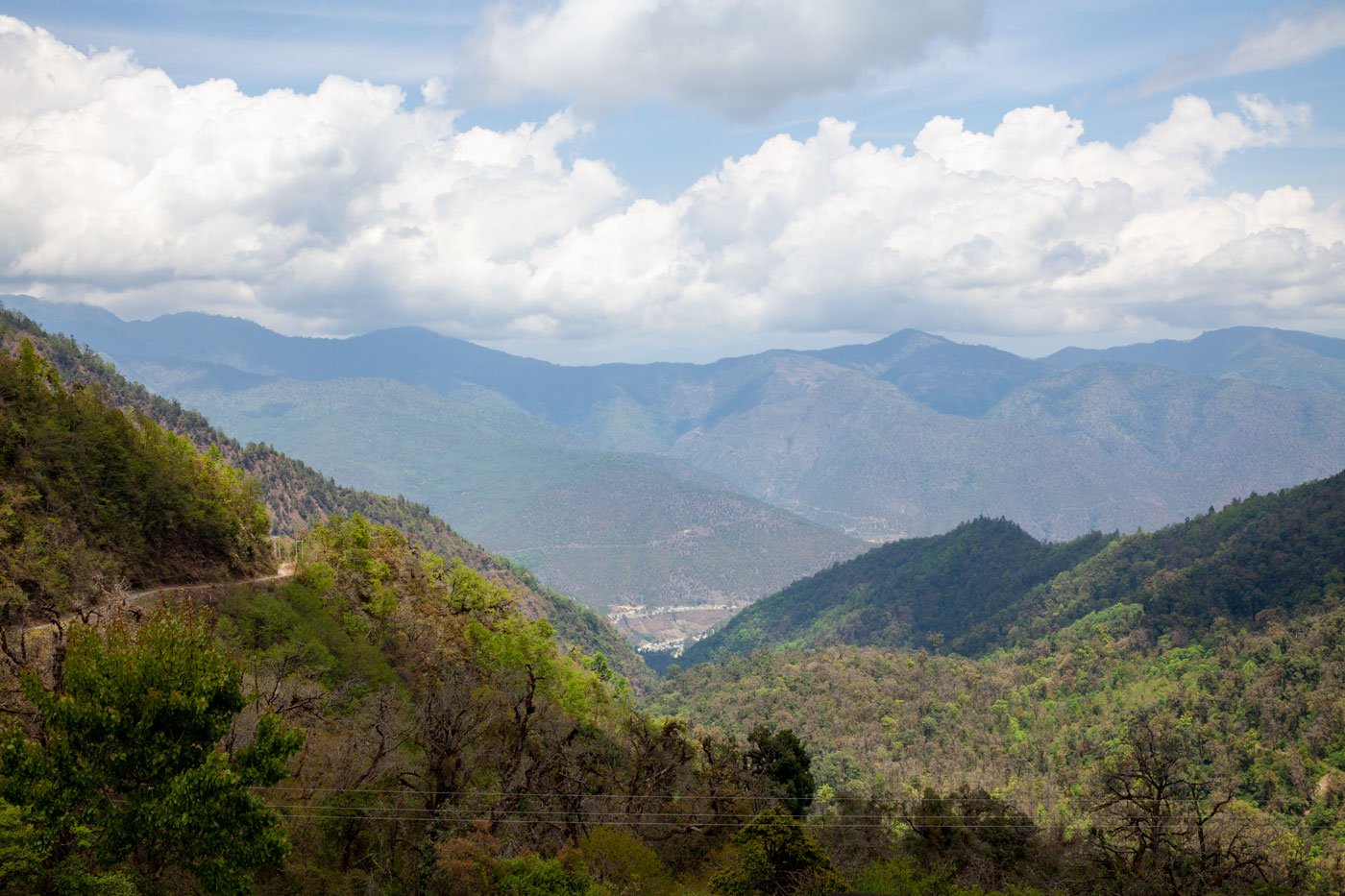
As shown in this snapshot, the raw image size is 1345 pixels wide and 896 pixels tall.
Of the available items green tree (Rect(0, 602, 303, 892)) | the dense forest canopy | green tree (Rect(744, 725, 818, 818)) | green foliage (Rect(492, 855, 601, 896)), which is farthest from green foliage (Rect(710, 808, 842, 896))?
green tree (Rect(744, 725, 818, 818))

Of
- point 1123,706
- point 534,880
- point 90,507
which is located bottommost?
point 1123,706

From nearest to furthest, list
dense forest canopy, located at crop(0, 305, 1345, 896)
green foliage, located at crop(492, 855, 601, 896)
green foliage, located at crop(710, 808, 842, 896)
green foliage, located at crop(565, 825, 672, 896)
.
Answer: dense forest canopy, located at crop(0, 305, 1345, 896) < green foliage, located at crop(492, 855, 601, 896) < green foliage, located at crop(710, 808, 842, 896) < green foliage, located at crop(565, 825, 672, 896)

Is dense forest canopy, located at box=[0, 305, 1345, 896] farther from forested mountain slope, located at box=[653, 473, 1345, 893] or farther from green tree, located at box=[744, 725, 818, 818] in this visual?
forested mountain slope, located at box=[653, 473, 1345, 893]

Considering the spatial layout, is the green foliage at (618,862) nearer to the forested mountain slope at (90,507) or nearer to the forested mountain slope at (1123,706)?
the forested mountain slope at (1123,706)

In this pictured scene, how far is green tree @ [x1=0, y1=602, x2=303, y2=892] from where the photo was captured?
22891mm

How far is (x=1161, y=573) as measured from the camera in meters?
162

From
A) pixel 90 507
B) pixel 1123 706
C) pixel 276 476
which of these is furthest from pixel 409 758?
pixel 276 476

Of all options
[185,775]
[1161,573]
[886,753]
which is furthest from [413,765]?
[1161,573]

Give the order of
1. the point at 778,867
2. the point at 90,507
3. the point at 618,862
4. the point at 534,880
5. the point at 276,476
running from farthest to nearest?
the point at 276,476, the point at 90,507, the point at 618,862, the point at 778,867, the point at 534,880

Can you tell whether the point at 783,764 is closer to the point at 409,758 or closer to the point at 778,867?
the point at 778,867

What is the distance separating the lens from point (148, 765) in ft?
76.7

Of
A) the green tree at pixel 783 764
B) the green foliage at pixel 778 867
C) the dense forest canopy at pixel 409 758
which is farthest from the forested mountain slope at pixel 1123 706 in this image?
the green foliage at pixel 778 867

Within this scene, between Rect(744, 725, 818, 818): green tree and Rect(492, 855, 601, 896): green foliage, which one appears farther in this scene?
Rect(744, 725, 818, 818): green tree

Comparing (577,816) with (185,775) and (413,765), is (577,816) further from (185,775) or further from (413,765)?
(185,775)
